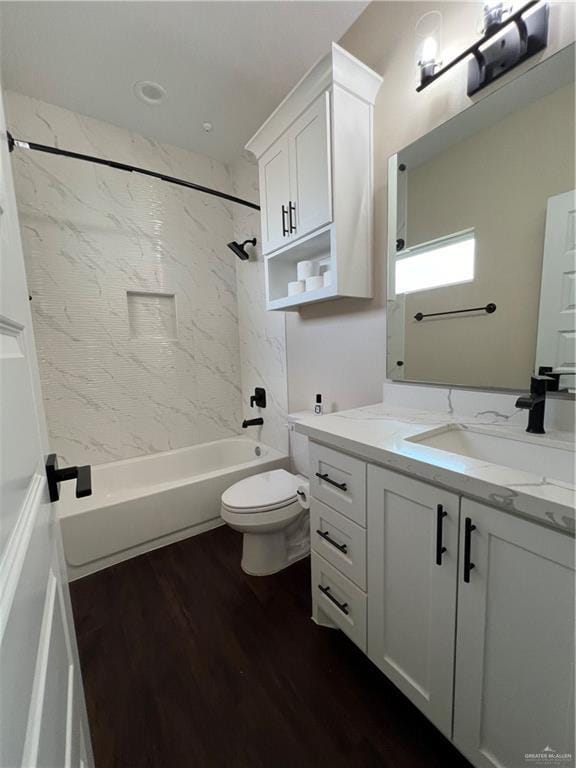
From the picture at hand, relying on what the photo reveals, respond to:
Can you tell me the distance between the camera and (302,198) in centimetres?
152

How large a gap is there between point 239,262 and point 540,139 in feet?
7.02

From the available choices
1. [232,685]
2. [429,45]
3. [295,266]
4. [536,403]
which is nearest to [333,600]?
[232,685]

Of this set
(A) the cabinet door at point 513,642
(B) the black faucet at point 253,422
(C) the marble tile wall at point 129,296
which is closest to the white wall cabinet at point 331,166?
(C) the marble tile wall at point 129,296

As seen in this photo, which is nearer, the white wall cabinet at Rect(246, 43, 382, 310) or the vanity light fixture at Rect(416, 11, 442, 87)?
the vanity light fixture at Rect(416, 11, 442, 87)

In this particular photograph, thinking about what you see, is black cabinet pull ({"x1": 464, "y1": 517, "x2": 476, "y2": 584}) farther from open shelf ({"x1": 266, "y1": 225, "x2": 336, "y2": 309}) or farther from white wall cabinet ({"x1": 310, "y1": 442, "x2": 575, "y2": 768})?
open shelf ({"x1": 266, "y1": 225, "x2": 336, "y2": 309})

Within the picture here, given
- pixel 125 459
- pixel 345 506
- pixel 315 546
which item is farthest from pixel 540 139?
pixel 125 459

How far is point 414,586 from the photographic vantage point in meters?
0.89

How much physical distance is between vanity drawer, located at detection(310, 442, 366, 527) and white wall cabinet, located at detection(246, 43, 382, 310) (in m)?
0.76

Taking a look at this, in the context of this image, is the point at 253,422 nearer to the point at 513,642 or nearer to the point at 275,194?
the point at 275,194

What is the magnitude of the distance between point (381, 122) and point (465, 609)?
1875mm

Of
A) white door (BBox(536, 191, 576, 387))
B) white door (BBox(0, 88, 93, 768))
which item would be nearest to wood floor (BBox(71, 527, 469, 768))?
white door (BBox(0, 88, 93, 768))

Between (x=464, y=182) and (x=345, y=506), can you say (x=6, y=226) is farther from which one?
(x=464, y=182)

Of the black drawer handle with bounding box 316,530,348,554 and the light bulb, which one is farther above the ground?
the light bulb

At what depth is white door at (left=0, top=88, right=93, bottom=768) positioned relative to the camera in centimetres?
31
